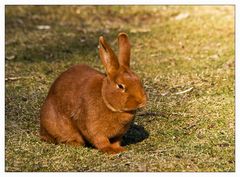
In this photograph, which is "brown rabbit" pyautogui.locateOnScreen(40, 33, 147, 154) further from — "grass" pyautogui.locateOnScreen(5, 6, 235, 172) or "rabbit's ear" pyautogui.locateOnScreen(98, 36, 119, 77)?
"grass" pyautogui.locateOnScreen(5, 6, 235, 172)

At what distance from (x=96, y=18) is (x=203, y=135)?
6988mm

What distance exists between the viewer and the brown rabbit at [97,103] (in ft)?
18.5

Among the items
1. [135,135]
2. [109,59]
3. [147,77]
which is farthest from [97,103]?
[147,77]

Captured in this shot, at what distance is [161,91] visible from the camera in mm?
7969

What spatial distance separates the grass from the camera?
232 inches

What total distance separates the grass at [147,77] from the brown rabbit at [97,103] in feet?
0.50

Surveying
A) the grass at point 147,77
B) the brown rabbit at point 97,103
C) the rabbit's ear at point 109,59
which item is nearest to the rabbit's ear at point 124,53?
the brown rabbit at point 97,103

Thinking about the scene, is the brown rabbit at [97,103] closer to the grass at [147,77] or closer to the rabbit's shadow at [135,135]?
the grass at [147,77]

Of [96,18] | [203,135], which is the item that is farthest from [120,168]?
[96,18]

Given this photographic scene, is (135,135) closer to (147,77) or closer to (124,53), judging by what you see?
(124,53)

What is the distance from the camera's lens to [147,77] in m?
8.67

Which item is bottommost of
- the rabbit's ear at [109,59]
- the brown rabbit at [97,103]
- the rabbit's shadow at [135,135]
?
the rabbit's shadow at [135,135]

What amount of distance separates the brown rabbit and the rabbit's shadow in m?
0.37

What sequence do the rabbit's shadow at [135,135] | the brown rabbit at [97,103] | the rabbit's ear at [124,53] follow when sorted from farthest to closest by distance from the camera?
1. the rabbit's shadow at [135,135]
2. the rabbit's ear at [124,53]
3. the brown rabbit at [97,103]
